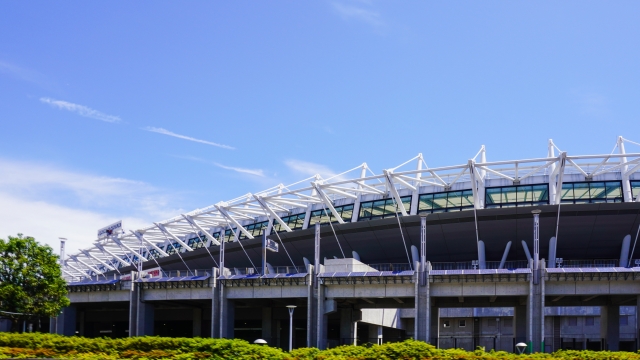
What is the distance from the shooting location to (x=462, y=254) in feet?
280

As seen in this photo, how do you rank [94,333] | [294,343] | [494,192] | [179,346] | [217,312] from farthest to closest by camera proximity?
[94,333]
[294,343]
[494,192]
[217,312]
[179,346]

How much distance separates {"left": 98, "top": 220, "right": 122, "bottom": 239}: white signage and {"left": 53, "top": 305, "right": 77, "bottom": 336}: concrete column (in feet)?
62.7

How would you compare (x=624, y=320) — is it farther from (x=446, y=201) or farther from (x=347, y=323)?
(x=347, y=323)

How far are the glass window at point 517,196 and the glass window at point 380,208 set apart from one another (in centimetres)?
1001

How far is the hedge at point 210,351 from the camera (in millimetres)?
32906

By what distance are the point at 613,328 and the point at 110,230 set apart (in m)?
71.0

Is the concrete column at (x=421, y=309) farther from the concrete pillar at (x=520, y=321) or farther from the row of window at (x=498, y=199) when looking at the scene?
→ the row of window at (x=498, y=199)

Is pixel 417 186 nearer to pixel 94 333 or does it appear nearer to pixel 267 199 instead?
pixel 267 199

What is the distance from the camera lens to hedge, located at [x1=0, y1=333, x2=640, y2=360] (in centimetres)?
3291

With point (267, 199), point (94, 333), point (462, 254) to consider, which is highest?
point (267, 199)

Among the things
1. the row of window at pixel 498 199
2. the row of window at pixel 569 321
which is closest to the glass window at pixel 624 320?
the row of window at pixel 569 321

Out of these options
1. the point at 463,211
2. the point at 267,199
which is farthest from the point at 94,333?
the point at 463,211

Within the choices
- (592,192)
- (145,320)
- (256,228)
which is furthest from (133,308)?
(592,192)

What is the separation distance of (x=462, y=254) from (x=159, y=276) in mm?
35883
